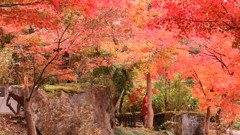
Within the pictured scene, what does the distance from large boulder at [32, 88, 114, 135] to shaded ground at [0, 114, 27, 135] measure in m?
0.74

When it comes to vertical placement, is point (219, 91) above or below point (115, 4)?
below

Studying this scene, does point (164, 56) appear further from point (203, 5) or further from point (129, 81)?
point (203, 5)

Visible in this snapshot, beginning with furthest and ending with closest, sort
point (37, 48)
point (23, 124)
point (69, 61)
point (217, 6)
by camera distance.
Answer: point (69, 61)
point (23, 124)
point (37, 48)
point (217, 6)

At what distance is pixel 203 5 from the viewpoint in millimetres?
5113

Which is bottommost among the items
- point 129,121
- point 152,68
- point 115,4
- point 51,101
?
point 129,121

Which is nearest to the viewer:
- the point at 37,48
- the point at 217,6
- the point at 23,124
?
the point at 217,6

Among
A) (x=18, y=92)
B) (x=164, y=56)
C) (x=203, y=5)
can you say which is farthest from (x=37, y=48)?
(x=164, y=56)

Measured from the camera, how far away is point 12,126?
7.67 meters

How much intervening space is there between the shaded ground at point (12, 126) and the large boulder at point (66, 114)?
737mm

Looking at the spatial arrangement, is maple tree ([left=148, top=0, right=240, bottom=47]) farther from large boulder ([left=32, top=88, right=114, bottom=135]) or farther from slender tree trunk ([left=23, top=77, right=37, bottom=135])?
large boulder ([left=32, top=88, right=114, bottom=135])

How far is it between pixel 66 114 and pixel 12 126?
1.73 m

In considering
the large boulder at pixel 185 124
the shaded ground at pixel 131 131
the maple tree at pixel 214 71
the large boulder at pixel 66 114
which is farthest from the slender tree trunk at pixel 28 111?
the large boulder at pixel 185 124

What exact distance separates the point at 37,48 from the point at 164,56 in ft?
20.4

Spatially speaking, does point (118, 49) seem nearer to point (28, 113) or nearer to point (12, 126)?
point (12, 126)
